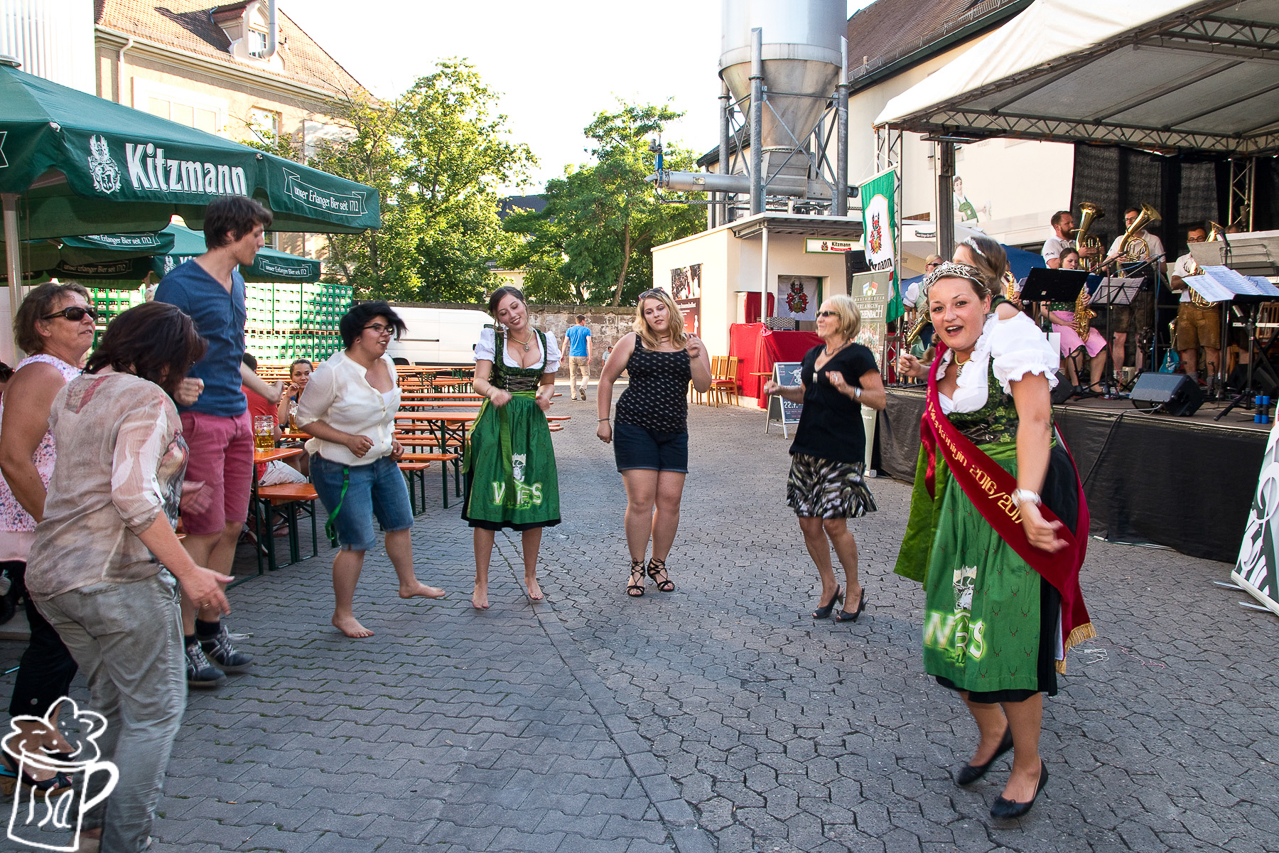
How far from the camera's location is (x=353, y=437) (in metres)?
4.48

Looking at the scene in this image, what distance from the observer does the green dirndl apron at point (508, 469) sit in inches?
204

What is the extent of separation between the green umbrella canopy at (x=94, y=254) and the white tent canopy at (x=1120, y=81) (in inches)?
312

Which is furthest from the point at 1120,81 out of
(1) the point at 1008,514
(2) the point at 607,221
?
(2) the point at 607,221

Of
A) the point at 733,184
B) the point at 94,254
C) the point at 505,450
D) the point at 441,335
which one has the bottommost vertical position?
the point at 505,450

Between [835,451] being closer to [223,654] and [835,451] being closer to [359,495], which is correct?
[359,495]

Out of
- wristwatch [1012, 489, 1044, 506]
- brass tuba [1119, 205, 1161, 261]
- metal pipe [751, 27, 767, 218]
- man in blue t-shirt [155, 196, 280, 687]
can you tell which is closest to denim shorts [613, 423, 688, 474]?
man in blue t-shirt [155, 196, 280, 687]

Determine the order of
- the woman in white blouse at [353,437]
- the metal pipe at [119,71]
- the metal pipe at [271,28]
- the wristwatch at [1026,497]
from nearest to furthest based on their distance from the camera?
the wristwatch at [1026,497], the woman in white blouse at [353,437], the metal pipe at [119,71], the metal pipe at [271,28]

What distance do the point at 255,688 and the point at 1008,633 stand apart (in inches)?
126

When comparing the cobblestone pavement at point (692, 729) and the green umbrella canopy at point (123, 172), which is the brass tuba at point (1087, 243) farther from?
the green umbrella canopy at point (123, 172)

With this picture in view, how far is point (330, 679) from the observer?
410cm

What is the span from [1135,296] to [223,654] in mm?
10564

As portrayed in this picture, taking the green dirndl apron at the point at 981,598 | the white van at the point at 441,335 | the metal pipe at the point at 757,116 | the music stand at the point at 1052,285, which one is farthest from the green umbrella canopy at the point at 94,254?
the white van at the point at 441,335

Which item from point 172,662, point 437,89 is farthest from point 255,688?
point 437,89

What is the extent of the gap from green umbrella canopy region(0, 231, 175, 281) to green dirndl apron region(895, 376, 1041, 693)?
25.2 feet
